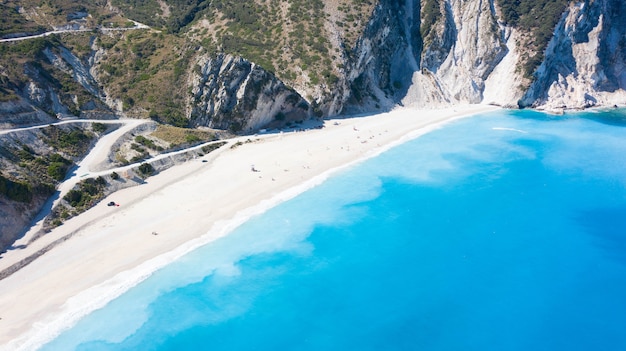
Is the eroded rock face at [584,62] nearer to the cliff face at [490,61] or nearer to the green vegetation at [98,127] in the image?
the cliff face at [490,61]

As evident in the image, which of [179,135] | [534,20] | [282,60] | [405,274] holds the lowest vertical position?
[405,274]

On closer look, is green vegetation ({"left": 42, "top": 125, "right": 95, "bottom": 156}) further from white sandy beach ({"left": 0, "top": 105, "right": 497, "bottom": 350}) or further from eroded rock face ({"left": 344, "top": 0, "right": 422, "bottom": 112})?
eroded rock face ({"left": 344, "top": 0, "right": 422, "bottom": 112})

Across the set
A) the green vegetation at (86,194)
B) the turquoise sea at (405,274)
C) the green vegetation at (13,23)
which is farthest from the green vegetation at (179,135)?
the green vegetation at (13,23)

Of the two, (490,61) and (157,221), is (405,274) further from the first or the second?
(490,61)

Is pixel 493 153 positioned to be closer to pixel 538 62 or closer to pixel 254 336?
pixel 538 62

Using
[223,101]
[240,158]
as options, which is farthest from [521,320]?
[223,101]

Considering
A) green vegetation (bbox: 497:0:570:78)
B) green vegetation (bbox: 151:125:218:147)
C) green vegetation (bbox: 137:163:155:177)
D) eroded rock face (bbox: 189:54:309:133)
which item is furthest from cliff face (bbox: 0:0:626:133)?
green vegetation (bbox: 137:163:155:177)

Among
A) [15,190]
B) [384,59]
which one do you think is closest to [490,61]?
[384,59]
